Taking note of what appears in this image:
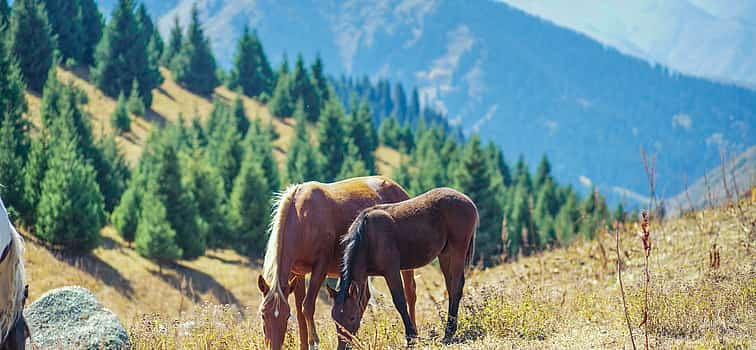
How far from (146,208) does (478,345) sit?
18202 millimetres

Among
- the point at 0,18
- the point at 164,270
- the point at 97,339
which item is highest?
the point at 0,18

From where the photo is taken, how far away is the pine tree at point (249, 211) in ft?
91.0

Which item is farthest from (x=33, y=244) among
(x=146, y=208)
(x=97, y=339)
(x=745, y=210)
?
(x=745, y=210)

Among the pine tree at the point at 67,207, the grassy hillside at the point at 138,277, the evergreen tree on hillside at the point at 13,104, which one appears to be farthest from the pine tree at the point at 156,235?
the evergreen tree on hillside at the point at 13,104

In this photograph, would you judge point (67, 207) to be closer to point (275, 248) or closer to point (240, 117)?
point (275, 248)

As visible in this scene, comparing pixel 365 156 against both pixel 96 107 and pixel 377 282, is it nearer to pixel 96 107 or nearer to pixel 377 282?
pixel 96 107

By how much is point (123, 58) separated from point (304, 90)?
1764 centimetres

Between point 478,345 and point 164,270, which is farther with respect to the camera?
point 164,270

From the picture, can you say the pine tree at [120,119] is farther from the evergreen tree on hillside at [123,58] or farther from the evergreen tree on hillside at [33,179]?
the evergreen tree on hillside at [33,179]

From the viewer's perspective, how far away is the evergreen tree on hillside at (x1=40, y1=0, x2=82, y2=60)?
4578 centimetres

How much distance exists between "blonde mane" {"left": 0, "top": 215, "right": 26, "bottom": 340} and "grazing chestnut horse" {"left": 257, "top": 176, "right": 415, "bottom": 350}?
2.17 meters

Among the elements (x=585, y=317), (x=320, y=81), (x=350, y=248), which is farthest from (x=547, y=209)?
(x=350, y=248)

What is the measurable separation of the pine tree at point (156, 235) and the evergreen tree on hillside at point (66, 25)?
29087 millimetres

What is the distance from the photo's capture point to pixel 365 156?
49125 millimetres
